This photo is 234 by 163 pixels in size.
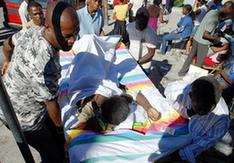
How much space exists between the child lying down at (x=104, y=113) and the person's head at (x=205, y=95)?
621 millimetres

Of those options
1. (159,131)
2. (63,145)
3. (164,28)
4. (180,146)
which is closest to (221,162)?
(180,146)

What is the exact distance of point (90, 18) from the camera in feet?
13.4

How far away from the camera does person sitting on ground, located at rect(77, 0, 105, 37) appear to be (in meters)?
4.00

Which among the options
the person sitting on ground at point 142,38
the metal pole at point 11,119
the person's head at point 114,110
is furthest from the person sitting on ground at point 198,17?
the metal pole at point 11,119

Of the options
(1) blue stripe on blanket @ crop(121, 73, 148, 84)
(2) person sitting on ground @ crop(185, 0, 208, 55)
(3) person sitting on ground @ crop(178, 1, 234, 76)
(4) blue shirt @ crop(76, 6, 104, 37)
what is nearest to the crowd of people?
(1) blue stripe on blanket @ crop(121, 73, 148, 84)

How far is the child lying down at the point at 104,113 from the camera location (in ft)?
8.15

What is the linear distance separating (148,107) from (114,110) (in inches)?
21.0

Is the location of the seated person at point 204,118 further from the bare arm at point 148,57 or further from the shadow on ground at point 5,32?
the shadow on ground at point 5,32

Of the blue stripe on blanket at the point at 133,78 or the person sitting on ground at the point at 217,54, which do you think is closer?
the blue stripe on blanket at the point at 133,78

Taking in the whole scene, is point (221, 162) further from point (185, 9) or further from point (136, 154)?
point (185, 9)

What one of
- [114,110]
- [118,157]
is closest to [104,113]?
[114,110]

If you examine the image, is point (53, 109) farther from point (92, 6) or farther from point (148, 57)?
point (92, 6)

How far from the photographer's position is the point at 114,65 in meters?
3.84

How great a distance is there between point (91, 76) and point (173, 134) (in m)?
1.23
